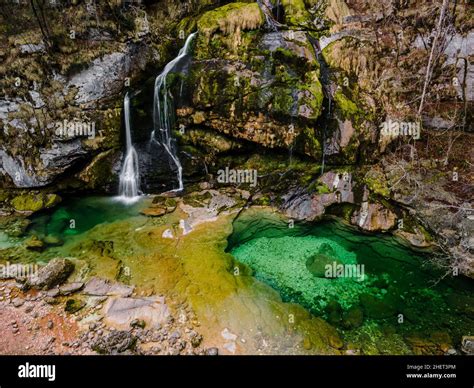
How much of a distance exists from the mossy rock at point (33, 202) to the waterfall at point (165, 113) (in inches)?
169

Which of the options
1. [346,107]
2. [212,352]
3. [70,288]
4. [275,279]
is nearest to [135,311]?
[70,288]

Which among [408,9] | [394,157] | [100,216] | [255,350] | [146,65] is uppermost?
[408,9]

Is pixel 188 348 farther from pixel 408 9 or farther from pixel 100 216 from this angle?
pixel 408 9

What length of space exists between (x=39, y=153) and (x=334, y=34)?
487 inches

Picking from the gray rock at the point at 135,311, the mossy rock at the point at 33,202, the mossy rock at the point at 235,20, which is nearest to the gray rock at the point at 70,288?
the gray rock at the point at 135,311

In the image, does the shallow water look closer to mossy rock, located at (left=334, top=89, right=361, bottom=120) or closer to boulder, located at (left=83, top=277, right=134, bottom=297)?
boulder, located at (left=83, top=277, right=134, bottom=297)

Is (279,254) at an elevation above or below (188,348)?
above

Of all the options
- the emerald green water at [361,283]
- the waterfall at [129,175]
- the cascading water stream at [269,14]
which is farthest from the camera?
the waterfall at [129,175]

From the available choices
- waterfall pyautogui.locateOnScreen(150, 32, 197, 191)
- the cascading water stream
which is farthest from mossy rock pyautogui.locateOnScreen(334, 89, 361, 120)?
waterfall pyautogui.locateOnScreen(150, 32, 197, 191)

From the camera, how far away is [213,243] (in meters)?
9.86

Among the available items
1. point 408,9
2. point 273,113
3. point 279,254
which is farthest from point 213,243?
point 408,9

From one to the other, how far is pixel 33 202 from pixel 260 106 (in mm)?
8900

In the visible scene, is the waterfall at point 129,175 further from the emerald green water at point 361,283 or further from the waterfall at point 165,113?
the emerald green water at point 361,283

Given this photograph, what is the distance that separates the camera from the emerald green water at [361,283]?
286 inches
